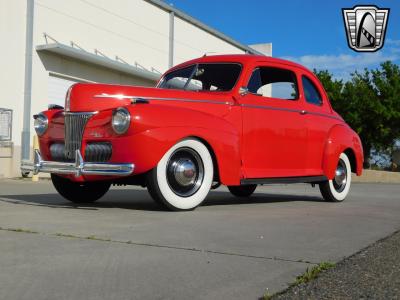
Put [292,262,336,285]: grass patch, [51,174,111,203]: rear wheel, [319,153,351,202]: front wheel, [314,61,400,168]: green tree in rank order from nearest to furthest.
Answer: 1. [292,262,336,285]: grass patch
2. [51,174,111,203]: rear wheel
3. [319,153,351,202]: front wheel
4. [314,61,400,168]: green tree

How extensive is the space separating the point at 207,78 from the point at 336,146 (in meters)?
2.18

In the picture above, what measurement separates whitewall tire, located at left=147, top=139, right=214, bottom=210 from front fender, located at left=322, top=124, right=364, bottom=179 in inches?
91.2

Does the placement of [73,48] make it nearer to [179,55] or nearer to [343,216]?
[179,55]

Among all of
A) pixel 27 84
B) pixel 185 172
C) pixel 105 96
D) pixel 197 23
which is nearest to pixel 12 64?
pixel 27 84

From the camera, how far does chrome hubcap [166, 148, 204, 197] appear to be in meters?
5.59

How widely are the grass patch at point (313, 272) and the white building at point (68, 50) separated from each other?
1240 cm

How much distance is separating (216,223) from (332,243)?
1.20 meters

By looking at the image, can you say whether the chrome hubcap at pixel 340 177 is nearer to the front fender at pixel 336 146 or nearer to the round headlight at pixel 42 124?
the front fender at pixel 336 146

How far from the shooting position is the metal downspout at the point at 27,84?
14.7 metres

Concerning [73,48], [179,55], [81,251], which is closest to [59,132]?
[81,251]

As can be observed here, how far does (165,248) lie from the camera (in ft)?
11.8

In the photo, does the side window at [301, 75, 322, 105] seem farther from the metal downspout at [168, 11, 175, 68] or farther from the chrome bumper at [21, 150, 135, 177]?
the metal downspout at [168, 11, 175, 68]

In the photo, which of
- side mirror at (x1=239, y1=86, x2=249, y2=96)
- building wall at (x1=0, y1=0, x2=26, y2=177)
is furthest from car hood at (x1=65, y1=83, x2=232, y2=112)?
building wall at (x1=0, y1=0, x2=26, y2=177)

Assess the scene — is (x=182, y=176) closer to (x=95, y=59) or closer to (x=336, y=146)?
(x=336, y=146)
